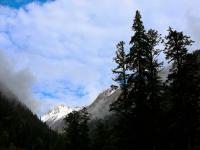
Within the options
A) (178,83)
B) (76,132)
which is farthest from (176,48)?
(76,132)

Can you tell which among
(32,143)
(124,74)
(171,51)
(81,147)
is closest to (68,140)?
(81,147)

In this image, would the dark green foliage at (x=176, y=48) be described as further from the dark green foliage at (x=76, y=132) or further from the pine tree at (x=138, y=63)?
the dark green foliage at (x=76, y=132)

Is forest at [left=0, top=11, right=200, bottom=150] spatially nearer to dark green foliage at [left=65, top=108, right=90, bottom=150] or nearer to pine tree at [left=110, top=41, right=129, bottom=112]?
pine tree at [left=110, top=41, right=129, bottom=112]

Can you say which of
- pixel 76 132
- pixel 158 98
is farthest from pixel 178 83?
pixel 76 132

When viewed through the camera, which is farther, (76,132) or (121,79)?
(76,132)

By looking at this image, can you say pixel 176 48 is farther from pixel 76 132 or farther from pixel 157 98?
pixel 76 132

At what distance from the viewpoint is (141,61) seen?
39688 millimetres

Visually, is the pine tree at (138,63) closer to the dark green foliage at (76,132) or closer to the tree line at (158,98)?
the tree line at (158,98)

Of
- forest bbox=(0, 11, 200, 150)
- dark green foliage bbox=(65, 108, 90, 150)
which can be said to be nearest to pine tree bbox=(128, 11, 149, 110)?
forest bbox=(0, 11, 200, 150)

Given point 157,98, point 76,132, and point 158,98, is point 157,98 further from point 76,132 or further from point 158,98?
point 76,132

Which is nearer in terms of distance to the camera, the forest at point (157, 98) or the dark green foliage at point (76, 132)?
the forest at point (157, 98)

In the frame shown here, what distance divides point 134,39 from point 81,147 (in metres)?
33.9

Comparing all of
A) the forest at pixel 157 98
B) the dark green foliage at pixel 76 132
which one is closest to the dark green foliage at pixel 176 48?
the forest at pixel 157 98

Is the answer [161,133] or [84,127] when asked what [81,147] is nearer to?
[84,127]
